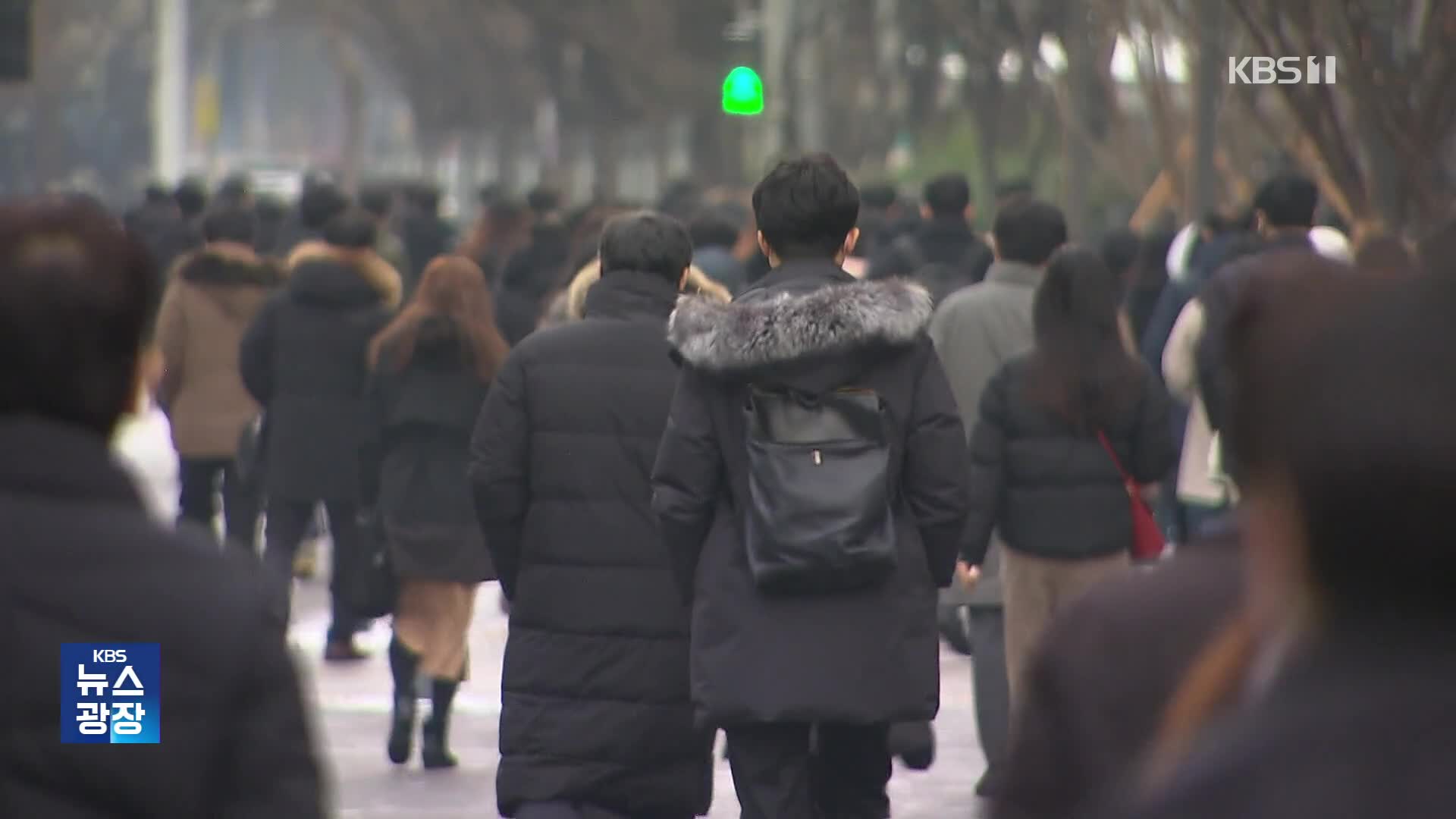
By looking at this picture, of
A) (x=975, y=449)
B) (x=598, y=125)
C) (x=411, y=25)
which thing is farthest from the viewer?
(x=411, y=25)

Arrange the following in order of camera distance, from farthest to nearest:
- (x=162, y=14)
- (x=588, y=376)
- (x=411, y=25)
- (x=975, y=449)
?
(x=411, y=25) < (x=162, y=14) < (x=975, y=449) < (x=588, y=376)

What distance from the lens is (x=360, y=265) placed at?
1063 cm

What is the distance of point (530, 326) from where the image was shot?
12.3 metres

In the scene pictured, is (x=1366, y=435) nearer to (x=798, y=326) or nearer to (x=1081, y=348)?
(x=798, y=326)

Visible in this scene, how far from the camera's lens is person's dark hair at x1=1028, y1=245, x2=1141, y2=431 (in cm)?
739

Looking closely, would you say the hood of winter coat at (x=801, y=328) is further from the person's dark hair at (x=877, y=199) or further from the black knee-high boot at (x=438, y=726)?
the person's dark hair at (x=877, y=199)

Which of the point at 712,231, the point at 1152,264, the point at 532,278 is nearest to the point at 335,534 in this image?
the point at 712,231

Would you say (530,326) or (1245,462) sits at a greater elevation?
(1245,462)

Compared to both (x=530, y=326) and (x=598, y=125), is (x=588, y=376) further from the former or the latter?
(x=598, y=125)

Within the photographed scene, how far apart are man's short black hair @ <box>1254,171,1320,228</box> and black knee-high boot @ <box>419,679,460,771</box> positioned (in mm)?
2986

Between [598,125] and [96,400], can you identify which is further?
[598,125]

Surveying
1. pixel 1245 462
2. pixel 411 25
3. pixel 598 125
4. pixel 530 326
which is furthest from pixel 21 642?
pixel 411 25

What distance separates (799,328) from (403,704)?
11.8ft

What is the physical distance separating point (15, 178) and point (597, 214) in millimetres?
48987
